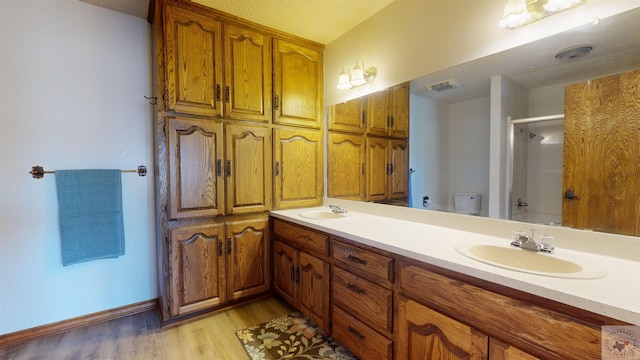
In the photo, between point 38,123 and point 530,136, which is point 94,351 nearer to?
point 38,123

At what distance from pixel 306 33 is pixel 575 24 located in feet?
6.17

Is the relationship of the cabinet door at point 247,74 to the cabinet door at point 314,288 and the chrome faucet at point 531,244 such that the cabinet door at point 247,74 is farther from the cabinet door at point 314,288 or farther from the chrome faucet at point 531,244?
the chrome faucet at point 531,244

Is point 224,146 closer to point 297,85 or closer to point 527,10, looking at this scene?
point 297,85

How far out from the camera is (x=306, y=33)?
94.7 inches

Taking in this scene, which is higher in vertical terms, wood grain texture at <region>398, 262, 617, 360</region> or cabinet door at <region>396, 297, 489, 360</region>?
wood grain texture at <region>398, 262, 617, 360</region>

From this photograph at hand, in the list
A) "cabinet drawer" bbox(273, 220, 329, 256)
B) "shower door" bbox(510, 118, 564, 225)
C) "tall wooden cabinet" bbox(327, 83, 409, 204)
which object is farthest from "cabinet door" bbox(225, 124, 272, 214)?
"shower door" bbox(510, 118, 564, 225)

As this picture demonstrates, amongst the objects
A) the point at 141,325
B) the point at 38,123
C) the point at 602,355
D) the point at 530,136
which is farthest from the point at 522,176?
the point at 38,123

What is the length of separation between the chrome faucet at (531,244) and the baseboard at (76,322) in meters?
2.66

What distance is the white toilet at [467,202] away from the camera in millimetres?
1507

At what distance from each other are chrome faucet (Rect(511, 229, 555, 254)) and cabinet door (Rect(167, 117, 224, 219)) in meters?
1.94

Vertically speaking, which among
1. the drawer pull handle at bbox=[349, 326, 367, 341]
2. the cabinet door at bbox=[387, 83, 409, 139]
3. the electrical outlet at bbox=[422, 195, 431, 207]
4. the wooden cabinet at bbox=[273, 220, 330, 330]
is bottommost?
the drawer pull handle at bbox=[349, 326, 367, 341]

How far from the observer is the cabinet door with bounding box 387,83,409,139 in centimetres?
192

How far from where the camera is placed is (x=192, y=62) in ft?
6.54

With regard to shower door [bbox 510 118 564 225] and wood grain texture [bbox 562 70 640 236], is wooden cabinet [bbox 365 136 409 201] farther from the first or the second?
wood grain texture [bbox 562 70 640 236]
